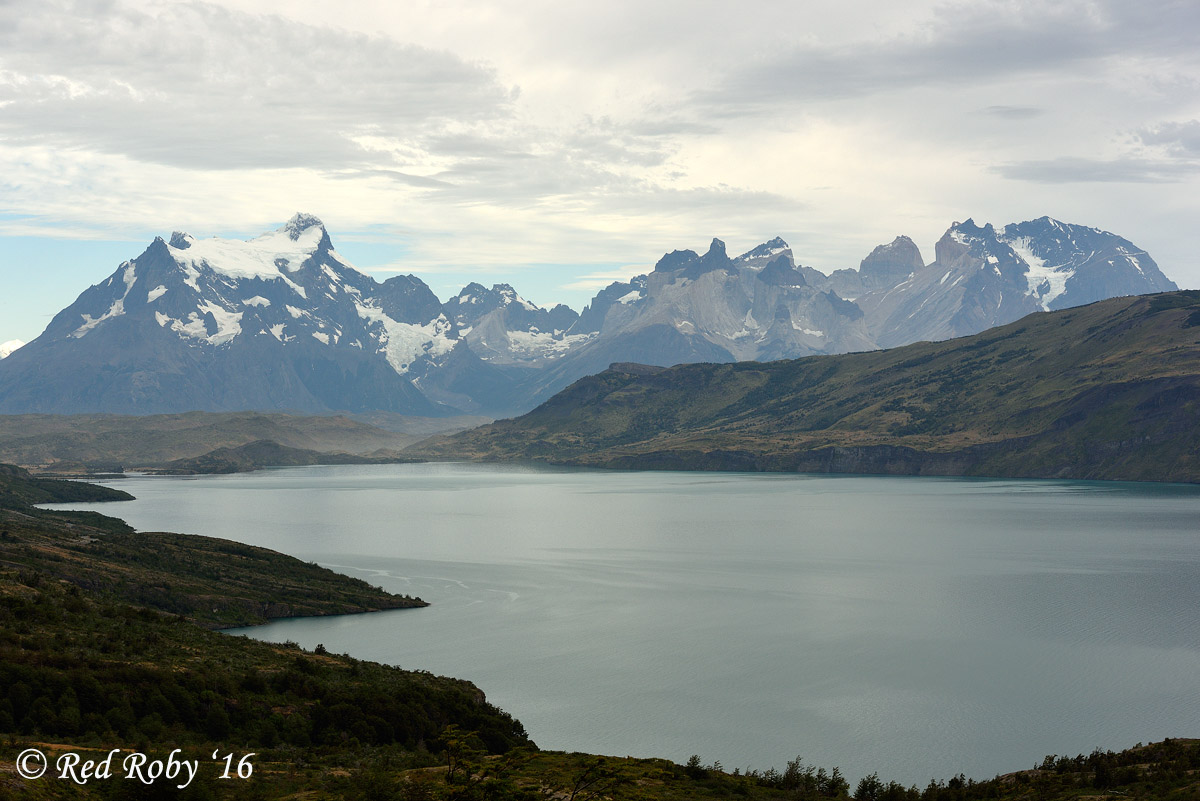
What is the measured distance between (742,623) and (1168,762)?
5915 centimetres

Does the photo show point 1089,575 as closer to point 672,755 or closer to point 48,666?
point 672,755

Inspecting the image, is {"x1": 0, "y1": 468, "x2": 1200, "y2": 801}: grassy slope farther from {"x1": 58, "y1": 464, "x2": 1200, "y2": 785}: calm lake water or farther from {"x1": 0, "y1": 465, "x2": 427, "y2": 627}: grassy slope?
{"x1": 0, "y1": 465, "x2": 427, "y2": 627}: grassy slope

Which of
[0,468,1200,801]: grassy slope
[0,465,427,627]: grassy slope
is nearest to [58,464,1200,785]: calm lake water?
[0,465,427,627]: grassy slope

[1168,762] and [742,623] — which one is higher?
[1168,762]

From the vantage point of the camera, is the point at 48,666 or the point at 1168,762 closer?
the point at 1168,762

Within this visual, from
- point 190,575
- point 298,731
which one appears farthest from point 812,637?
point 190,575

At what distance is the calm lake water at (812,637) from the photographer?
217 feet

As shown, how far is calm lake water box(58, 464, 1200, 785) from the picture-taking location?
2606 inches

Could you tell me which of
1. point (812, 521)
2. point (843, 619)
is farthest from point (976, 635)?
point (812, 521)

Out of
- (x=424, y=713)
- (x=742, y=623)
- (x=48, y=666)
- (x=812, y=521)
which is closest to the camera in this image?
(x=48, y=666)

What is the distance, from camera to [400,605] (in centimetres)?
11125

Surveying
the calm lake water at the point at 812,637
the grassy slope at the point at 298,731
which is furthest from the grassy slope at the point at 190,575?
the grassy slope at the point at 298,731

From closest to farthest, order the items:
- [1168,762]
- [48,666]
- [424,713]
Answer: [1168,762]
[48,666]
[424,713]

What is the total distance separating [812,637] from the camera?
310 feet
